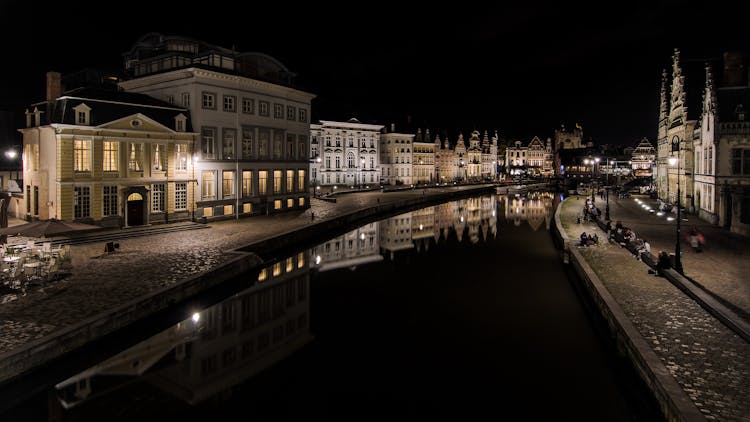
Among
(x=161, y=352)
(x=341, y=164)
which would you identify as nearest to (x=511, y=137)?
(x=341, y=164)

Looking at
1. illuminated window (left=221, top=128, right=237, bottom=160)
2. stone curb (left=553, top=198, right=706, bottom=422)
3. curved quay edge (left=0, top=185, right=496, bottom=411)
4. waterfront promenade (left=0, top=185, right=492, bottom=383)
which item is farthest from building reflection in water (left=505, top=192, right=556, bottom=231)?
stone curb (left=553, top=198, right=706, bottom=422)

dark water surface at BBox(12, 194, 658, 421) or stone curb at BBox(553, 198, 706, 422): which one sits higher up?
stone curb at BBox(553, 198, 706, 422)

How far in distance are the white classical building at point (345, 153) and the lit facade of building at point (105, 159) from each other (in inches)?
1784

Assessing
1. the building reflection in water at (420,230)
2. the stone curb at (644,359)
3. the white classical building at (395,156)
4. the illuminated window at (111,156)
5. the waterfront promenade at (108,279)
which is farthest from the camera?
the white classical building at (395,156)

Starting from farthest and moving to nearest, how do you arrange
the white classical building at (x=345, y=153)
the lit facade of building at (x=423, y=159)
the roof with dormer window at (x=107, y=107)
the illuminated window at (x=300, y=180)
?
the lit facade of building at (x=423, y=159)
the white classical building at (x=345, y=153)
the illuminated window at (x=300, y=180)
the roof with dormer window at (x=107, y=107)

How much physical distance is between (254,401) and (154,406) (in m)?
2.36

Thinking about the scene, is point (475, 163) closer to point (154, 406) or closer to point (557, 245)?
point (557, 245)

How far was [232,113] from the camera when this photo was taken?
40344 millimetres

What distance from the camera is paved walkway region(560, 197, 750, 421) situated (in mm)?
10266

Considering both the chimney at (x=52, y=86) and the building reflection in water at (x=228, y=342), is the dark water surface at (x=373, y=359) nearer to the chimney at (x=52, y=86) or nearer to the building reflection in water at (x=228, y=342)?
the building reflection in water at (x=228, y=342)

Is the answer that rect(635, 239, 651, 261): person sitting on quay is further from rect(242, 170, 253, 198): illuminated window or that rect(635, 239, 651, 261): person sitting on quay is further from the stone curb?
rect(242, 170, 253, 198): illuminated window

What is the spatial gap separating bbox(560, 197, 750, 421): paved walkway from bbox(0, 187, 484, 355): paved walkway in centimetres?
1555

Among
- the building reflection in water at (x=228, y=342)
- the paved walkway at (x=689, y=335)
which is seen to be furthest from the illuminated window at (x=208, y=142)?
the paved walkway at (x=689, y=335)

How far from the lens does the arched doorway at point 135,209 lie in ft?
109
